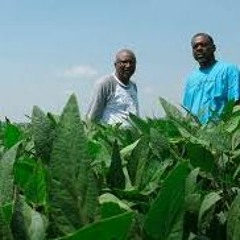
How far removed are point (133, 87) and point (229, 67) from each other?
1.20m

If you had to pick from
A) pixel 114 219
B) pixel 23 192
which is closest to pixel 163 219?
pixel 114 219

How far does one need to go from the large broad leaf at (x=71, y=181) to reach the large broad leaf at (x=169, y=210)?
8cm

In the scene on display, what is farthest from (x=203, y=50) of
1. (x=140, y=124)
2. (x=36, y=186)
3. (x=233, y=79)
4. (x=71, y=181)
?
(x=71, y=181)

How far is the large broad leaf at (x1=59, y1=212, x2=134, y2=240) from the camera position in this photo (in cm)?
57

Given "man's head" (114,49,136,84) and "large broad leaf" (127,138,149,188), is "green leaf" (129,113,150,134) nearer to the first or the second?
"large broad leaf" (127,138,149,188)

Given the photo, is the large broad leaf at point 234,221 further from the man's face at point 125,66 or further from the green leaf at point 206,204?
the man's face at point 125,66

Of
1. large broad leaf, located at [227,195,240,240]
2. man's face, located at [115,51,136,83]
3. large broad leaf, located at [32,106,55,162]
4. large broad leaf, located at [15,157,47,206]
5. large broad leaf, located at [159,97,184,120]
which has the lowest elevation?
large broad leaf, located at [227,195,240,240]

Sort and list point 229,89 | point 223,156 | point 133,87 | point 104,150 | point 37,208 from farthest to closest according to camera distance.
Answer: point 133,87, point 229,89, point 104,150, point 223,156, point 37,208

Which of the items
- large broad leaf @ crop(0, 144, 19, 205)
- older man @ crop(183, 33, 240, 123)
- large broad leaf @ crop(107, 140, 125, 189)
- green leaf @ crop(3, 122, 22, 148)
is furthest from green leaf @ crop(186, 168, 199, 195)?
older man @ crop(183, 33, 240, 123)

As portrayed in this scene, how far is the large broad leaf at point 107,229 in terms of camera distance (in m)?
0.57

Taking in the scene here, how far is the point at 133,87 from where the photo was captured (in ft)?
22.6

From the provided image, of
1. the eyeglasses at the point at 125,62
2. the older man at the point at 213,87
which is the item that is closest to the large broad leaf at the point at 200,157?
the older man at the point at 213,87

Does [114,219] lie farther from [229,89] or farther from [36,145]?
[229,89]

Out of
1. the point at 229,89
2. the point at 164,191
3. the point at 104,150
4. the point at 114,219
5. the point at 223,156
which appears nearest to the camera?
the point at 114,219
